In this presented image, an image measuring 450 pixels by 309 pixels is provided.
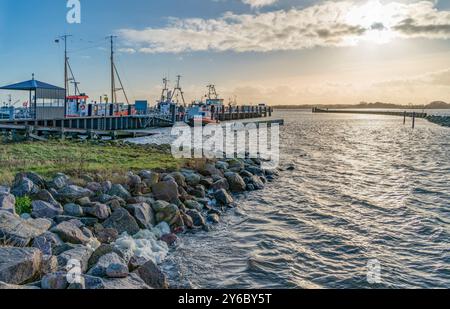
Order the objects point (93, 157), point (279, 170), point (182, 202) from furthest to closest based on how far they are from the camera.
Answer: point (279, 170)
point (93, 157)
point (182, 202)

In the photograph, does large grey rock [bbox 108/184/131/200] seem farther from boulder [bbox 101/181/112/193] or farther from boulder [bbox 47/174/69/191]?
boulder [bbox 47/174/69/191]

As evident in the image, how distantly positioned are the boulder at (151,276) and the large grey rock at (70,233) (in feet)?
5.73

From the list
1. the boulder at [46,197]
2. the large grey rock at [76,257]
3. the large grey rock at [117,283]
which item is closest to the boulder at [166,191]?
the boulder at [46,197]

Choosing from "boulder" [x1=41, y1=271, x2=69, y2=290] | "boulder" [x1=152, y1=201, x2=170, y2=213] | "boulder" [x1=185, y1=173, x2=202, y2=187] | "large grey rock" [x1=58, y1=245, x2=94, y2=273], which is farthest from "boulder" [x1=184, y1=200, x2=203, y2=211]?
"boulder" [x1=41, y1=271, x2=69, y2=290]

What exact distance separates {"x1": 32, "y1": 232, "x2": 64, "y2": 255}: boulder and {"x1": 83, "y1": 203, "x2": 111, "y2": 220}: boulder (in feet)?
5.87

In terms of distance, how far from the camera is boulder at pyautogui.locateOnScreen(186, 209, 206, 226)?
10.8m

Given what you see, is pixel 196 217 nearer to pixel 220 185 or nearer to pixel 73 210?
pixel 73 210

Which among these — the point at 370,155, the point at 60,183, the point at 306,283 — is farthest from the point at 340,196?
the point at 370,155

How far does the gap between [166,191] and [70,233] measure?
411 cm

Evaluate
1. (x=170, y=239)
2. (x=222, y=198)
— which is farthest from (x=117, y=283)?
(x=222, y=198)

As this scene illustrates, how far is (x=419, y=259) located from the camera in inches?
355

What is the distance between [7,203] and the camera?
847 centimetres
